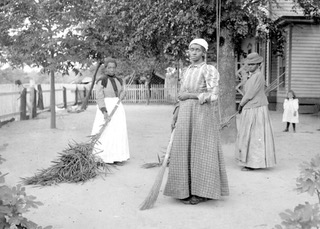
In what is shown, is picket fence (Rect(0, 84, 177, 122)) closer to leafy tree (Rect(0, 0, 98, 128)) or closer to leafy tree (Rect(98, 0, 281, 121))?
leafy tree (Rect(0, 0, 98, 128))

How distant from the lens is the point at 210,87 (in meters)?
5.05

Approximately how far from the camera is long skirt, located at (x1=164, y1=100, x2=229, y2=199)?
4906 mm

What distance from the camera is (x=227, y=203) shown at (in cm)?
508

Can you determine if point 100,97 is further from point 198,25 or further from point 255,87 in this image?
point 198,25

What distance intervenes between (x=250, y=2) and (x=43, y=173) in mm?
5832

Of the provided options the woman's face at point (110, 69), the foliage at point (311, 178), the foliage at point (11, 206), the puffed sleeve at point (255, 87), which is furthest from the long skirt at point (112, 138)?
the foliage at point (311, 178)

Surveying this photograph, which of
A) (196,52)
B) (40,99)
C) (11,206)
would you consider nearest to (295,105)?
(196,52)

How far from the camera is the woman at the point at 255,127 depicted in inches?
266

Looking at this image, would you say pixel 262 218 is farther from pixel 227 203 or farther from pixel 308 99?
pixel 308 99

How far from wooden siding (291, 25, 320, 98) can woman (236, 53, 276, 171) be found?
12.2 metres

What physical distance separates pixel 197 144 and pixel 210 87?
2.17 ft

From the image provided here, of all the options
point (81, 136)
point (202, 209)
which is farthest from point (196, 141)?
point (81, 136)

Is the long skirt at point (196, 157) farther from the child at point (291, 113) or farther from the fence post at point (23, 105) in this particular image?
the fence post at point (23, 105)

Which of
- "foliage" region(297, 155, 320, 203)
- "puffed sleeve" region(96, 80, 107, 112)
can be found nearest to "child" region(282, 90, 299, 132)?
"puffed sleeve" region(96, 80, 107, 112)
